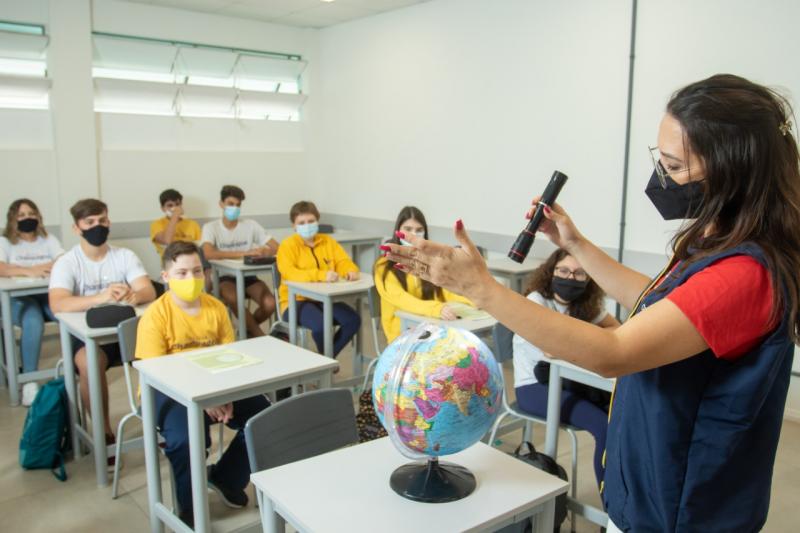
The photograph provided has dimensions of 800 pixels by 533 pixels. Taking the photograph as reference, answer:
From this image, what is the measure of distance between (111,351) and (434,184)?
3628 mm

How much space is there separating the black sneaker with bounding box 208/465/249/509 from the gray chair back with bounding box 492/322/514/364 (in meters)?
1.26

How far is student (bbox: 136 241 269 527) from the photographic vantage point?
2.55 meters

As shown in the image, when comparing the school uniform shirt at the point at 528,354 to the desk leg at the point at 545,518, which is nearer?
the desk leg at the point at 545,518

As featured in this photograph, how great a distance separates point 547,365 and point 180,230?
15.0 feet

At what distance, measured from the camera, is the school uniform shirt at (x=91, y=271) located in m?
3.54

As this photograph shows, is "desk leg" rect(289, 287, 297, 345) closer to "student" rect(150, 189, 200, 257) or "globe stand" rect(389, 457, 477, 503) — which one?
"student" rect(150, 189, 200, 257)

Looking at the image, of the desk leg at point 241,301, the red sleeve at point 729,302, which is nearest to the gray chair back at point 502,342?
the red sleeve at point 729,302

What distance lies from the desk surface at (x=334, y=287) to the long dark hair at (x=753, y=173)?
2985mm

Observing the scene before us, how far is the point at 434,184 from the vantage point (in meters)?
6.26

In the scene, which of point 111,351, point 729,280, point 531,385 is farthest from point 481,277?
point 111,351

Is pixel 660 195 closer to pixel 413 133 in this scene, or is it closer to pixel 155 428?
pixel 155 428

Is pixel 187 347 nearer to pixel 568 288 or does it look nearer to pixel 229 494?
pixel 229 494

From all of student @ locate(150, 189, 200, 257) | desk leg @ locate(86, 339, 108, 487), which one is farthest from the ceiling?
desk leg @ locate(86, 339, 108, 487)

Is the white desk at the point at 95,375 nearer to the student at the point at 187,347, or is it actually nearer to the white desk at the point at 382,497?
the student at the point at 187,347
